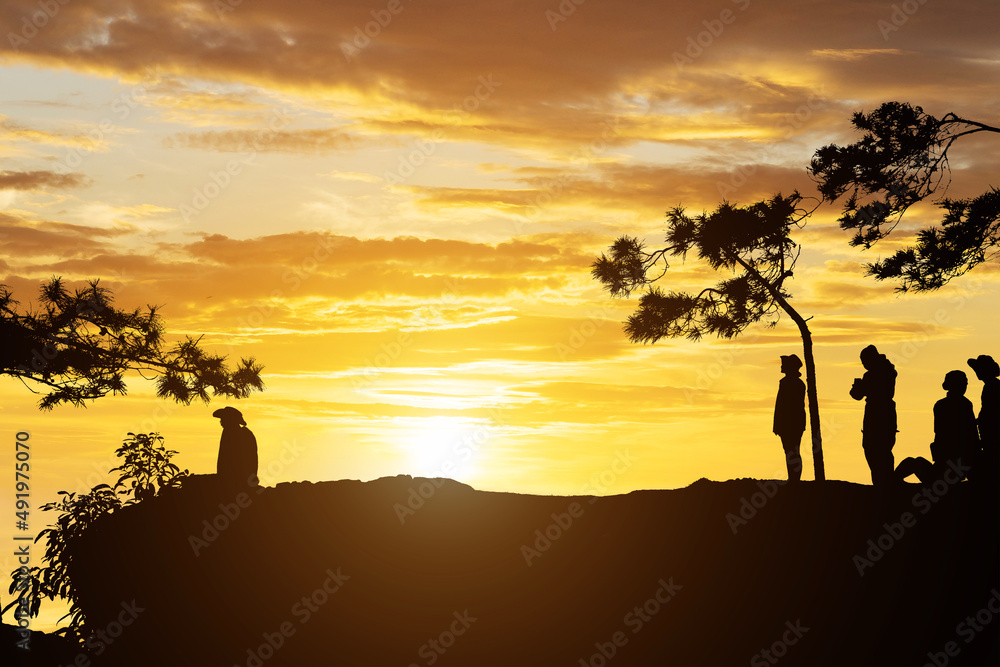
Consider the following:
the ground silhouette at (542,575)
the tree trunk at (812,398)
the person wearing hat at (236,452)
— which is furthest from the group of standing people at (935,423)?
the person wearing hat at (236,452)

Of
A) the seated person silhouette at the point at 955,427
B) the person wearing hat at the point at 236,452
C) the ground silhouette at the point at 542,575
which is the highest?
the seated person silhouette at the point at 955,427

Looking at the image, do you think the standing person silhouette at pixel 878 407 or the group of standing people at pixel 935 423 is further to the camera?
the standing person silhouette at pixel 878 407

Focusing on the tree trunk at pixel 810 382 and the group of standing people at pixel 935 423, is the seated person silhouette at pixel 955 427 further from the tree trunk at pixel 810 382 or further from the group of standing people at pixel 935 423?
the tree trunk at pixel 810 382

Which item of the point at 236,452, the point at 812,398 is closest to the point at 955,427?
the point at 812,398

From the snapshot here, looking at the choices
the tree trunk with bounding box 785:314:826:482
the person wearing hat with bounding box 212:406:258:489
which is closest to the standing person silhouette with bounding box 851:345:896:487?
the tree trunk with bounding box 785:314:826:482

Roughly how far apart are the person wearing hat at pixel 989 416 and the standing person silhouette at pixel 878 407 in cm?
135

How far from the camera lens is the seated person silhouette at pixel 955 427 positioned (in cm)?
1431

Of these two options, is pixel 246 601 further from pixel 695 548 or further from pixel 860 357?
pixel 860 357

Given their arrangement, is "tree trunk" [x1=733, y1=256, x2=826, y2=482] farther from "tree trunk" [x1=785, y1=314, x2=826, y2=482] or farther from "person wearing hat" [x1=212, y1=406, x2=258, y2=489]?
"person wearing hat" [x1=212, y1=406, x2=258, y2=489]

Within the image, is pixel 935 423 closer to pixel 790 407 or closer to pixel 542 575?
pixel 790 407

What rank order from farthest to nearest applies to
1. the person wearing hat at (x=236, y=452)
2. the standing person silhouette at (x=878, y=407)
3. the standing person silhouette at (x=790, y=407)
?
1. the person wearing hat at (x=236, y=452)
2. the standing person silhouette at (x=790, y=407)
3. the standing person silhouette at (x=878, y=407)

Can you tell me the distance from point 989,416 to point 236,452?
45.8 ft

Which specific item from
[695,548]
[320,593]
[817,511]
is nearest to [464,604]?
[320,593]

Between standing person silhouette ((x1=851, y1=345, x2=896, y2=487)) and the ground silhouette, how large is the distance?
96 cm
